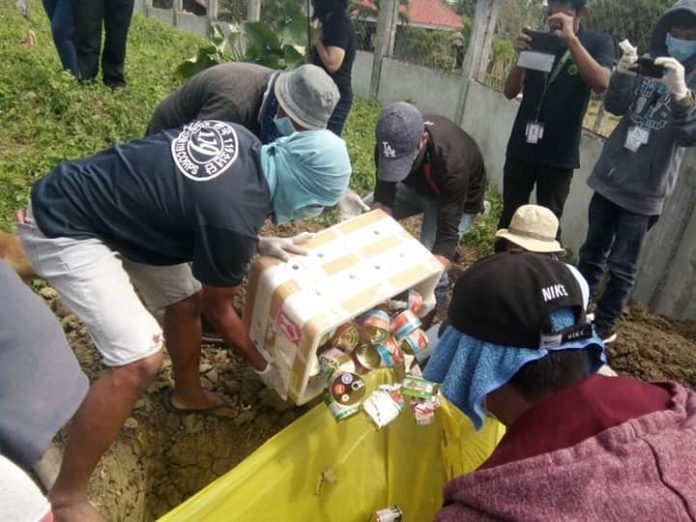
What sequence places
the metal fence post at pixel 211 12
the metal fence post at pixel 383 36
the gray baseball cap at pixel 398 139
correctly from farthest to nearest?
the metal fence post at pixel 211 12 < the metal fence post at pixel 383 36 < the gray baseball cap at pixel 398 139

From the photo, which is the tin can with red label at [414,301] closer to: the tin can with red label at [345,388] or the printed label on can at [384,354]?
the printed label on can at [384,354]

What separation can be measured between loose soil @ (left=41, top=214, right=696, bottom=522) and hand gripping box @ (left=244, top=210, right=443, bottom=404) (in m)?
0.41

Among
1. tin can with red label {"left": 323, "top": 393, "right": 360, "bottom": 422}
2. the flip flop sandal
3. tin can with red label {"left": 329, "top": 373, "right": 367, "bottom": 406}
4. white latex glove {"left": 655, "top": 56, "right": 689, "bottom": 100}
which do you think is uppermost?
white latex glove {"left": 655, "top": 56, "right": 689, "bottom": 100}

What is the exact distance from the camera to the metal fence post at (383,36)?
8.23 meters

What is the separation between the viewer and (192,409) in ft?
8.14

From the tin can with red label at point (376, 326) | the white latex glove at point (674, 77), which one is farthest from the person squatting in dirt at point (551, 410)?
the white latex glove at point (674, 77)

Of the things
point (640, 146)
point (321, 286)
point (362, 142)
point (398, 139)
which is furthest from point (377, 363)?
point (362, 142)

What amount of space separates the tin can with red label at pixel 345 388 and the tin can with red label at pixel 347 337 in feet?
0.57

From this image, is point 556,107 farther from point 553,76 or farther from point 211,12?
point 211,12

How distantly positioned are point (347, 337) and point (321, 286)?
0.24 meters

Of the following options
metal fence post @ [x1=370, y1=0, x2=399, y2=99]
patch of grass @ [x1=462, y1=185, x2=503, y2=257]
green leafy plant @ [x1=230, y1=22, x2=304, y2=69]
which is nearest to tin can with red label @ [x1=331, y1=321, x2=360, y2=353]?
patch of grass @ [x1=462, y1=185, x2=503, y2=257]

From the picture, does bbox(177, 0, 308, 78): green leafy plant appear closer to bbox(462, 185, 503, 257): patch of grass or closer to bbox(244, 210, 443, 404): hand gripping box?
bbox(462, 185, 503, 257): patch of grass

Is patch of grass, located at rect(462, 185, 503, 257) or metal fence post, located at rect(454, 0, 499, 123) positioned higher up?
metal fence post, located at rect(454, 0, 499, 123)

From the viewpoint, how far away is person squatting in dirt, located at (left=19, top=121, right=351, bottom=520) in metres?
1.77
